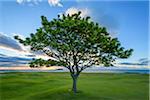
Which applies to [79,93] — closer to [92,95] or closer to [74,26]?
[92,95]

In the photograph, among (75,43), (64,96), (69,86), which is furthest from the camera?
(69,86)

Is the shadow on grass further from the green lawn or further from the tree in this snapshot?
the tree

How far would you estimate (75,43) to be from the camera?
17.2 m

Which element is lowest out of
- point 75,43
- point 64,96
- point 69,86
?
point 64,96

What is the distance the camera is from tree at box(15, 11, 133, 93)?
17.2m

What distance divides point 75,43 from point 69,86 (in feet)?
8.79

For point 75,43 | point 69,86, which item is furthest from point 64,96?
point 75,43


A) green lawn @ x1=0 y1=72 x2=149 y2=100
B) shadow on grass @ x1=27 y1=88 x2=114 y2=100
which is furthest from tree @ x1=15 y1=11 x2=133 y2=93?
green lawn @ x1=0 y1=72 x2=149 y2=100

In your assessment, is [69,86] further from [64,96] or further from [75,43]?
[75,43]

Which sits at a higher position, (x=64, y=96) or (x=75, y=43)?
(x=75, y=43)

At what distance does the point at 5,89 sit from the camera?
19.4 m

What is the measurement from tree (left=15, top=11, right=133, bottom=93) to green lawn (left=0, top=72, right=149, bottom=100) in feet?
3.20

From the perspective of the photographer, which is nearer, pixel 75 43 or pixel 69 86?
pixel 75 43

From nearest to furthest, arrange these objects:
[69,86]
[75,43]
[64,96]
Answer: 1. [75,43]
2. [64,96]
3. [69,86]
